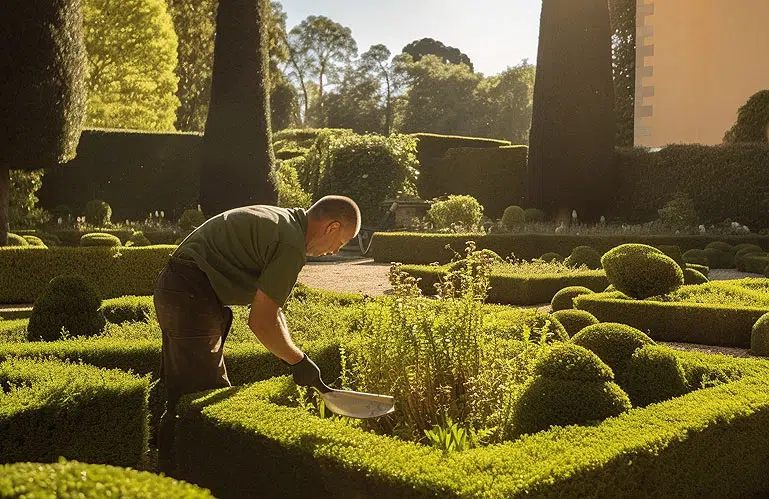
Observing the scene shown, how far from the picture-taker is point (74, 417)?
13.0 feet

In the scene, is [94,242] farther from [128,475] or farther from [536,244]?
[128,475]

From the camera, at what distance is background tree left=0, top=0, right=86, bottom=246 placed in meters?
11.7

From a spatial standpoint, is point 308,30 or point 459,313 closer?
point 459,313

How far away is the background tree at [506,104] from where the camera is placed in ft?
207

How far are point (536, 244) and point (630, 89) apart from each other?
1024cm

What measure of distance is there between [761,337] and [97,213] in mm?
15442

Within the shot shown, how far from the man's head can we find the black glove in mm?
524

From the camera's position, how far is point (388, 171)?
2186 cm

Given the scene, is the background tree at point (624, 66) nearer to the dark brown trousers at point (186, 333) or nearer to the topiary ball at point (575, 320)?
the topiary ball at point (575, 320)

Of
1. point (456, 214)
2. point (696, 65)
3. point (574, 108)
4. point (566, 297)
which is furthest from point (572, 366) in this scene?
point (696, 65)

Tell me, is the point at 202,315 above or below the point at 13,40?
below

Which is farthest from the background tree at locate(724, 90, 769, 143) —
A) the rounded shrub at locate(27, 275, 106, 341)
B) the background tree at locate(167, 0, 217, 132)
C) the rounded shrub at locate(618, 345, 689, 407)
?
the background tree at locate(167, 0, 217, 132)

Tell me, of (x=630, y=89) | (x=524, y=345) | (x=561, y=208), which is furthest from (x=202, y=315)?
(x=630, y=89)

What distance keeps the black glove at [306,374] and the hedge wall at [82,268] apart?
788 centimetres
